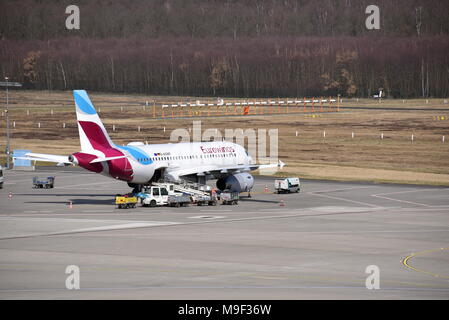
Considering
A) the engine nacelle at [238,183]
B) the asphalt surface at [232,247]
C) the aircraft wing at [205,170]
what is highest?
the aircraft wing at [205,170]

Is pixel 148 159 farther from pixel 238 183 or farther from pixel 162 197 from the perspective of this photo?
pixel 238 183

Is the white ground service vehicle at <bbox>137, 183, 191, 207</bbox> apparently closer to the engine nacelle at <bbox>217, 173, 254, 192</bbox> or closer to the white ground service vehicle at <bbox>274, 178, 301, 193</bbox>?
the engine nacelle at <bbox>217, 173, 254, 192</bbox>

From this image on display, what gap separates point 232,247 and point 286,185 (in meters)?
37.0

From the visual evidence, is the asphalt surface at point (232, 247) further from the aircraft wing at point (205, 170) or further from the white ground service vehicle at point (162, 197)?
the aircraft wing at point (205, 170)

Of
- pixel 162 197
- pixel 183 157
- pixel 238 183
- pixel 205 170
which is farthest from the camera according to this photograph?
pixel 238 183

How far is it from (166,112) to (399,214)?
405 ft

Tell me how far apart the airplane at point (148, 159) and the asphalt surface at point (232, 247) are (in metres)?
3.78

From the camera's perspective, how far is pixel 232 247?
52.4 meters

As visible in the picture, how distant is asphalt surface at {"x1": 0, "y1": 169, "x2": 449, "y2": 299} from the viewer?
38.9m

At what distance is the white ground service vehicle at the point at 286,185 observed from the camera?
88750 mm

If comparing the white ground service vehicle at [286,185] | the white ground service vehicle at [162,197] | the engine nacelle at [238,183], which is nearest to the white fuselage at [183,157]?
the white ground service vehicle at [162,197]

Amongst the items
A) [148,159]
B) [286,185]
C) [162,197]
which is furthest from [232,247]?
[286,185]

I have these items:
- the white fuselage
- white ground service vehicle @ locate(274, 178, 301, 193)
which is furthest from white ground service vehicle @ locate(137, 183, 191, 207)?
white ground service vehicle @ locate(274, 178, 301, 193)
